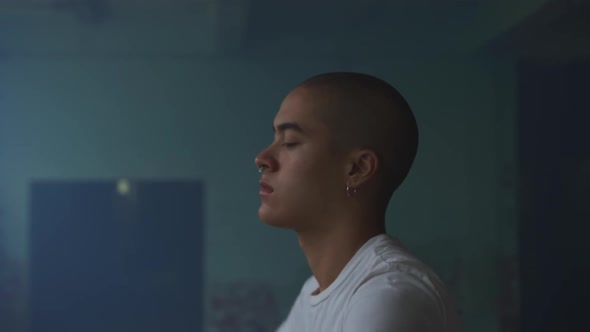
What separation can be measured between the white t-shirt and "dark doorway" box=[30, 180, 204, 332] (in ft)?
3.57

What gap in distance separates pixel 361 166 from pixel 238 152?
109 centimetres

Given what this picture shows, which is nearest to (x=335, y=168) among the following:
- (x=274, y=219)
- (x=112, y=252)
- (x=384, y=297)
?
(x=274, y=219)

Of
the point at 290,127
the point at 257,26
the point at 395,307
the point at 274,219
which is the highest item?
the point at 257,26

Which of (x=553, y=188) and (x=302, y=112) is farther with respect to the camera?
(x=553, y=188)

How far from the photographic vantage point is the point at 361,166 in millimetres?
1514

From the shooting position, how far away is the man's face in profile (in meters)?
1.52

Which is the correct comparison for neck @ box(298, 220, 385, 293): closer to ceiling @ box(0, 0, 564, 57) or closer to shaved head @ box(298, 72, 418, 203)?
shaved head @ box(298, 72, 418, 203)

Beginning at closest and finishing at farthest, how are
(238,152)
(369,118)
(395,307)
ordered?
(395,307) < (369,118) < (238,152)

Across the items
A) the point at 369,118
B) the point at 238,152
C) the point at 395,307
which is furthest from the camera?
the point at 238,152

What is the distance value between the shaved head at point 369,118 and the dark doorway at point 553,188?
45.7 inches

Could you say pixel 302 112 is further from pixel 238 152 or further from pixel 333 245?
pixel 238 152

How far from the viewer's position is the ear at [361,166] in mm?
1505

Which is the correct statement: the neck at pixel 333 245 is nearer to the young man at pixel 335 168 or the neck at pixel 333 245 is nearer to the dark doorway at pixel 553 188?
the young man at pixel 335 168

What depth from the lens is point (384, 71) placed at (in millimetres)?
2584
